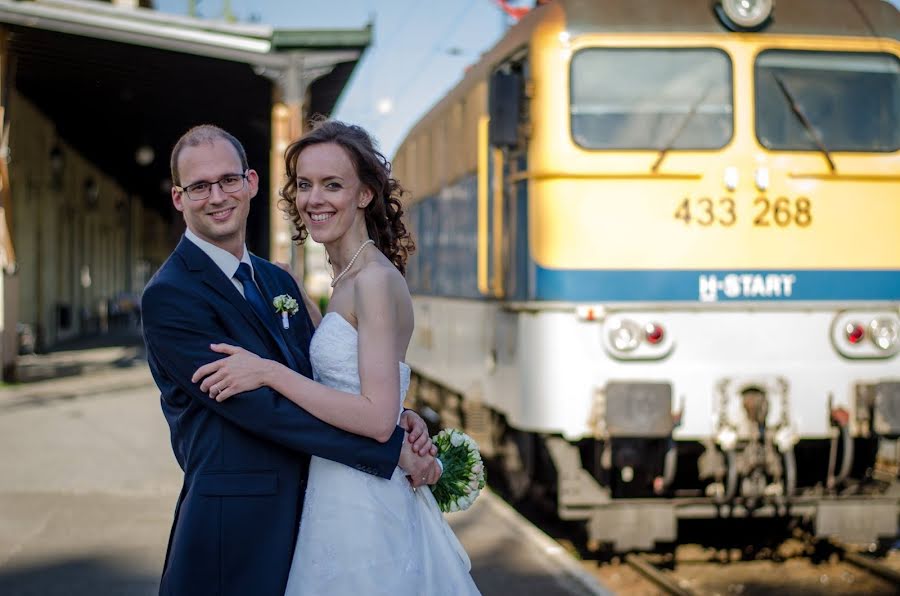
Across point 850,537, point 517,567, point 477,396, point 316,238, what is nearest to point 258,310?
point 316,238

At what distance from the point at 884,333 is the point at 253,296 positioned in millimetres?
5299

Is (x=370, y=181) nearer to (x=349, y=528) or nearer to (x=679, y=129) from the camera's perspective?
(x=349, y=528)

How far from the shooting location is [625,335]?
709 centimetres

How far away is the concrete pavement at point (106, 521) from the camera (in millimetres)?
6234

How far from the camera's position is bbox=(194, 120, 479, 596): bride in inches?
112

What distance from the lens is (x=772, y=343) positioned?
715 cm

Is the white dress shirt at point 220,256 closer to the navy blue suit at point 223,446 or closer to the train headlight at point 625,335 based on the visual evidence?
the navy blue suit at point 223,446

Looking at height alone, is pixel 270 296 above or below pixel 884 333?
above

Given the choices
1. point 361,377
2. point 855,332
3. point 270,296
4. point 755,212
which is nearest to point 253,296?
point 270,296

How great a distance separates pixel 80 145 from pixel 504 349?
23483 millimetres

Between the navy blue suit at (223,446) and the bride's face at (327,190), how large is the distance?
32 cm

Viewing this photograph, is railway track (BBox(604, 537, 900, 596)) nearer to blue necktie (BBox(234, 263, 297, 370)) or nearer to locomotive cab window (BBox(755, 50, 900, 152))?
locomotive cab window (BBox(755, 50, 900, 152))

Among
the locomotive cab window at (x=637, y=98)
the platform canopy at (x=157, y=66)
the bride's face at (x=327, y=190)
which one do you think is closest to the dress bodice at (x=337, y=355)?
the bride's face at (x=327, y=190)

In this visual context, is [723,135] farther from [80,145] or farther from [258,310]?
[80,145]
